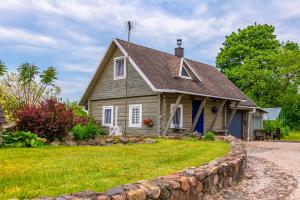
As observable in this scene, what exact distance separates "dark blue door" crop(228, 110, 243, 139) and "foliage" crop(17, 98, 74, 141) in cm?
1586

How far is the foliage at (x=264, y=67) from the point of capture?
4091 cm

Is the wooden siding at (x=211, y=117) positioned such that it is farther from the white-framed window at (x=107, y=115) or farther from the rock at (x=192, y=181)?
the rock at (x=192, y=181)

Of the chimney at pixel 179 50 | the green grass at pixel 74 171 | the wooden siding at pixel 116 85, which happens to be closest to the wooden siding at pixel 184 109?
the wooden siding at pixel 116 85

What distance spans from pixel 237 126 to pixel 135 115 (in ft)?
34.6

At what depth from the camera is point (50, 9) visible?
1195 cm

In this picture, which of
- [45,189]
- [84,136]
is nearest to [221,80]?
[84,136]

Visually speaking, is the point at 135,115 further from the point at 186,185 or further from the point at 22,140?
the point at 186,185

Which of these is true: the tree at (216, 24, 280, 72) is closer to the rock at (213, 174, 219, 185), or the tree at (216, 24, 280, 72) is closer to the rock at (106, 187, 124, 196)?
the rock at (213, 174, 219, 185)

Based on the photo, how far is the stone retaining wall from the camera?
4.69 meters

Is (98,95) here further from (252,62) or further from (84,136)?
(252,62)

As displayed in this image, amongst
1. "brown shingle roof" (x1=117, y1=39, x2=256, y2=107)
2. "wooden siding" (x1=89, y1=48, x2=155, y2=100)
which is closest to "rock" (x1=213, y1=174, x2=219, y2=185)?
"brown shingle roof" (x1=117, y1=39, x2=256, y2=107)

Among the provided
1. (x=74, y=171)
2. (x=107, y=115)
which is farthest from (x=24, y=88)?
(x=74, y=171)

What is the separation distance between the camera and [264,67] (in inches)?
1683

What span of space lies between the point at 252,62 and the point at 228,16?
26369 millimetres
